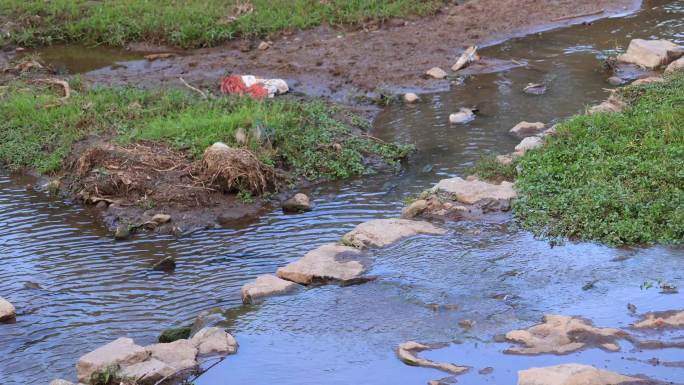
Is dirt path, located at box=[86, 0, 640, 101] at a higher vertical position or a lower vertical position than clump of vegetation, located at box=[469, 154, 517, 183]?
higher

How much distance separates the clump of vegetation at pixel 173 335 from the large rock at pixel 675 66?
7.74 metres

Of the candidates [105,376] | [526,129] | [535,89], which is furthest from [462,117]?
[105,376]

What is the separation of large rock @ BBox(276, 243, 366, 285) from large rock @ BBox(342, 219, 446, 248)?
0.61 feet

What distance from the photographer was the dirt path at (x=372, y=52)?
42.9ft

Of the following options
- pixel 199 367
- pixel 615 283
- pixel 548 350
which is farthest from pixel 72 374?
pixel 615 283

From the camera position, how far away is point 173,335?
6430 mm

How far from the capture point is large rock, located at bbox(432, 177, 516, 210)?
8414 millimetres

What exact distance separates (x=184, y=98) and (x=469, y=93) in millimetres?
3811

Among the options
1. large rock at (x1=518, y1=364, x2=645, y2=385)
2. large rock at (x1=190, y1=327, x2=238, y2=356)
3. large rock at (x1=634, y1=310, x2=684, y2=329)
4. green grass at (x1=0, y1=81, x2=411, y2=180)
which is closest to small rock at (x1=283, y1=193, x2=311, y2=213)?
green grass at (x1=0, y1=81, x2=411, y2=180)

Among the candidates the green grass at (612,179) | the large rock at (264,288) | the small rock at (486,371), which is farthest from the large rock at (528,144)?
the small rock at (486,371)

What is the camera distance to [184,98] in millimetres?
11773

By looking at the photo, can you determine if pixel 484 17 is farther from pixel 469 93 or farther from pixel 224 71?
pixel 224 71

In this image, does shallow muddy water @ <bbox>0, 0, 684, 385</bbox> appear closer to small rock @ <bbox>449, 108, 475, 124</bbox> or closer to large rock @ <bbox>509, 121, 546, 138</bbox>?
large rock @ <bbox>509, 121, 546, 138</bbox>

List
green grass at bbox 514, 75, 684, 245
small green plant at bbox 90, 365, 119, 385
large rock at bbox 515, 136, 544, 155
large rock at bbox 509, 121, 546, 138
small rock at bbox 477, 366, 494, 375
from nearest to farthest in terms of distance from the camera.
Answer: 1. small rock at bbox 477, 366, 494, 375
2. small green plant at bbox 90, 365, 119, 385
3. green grass at bbox 514, 75, 684, 245
4. large rock at bbox 515, 136, 544, 155
5. large rock at bbox 509, 121, 546, 138
